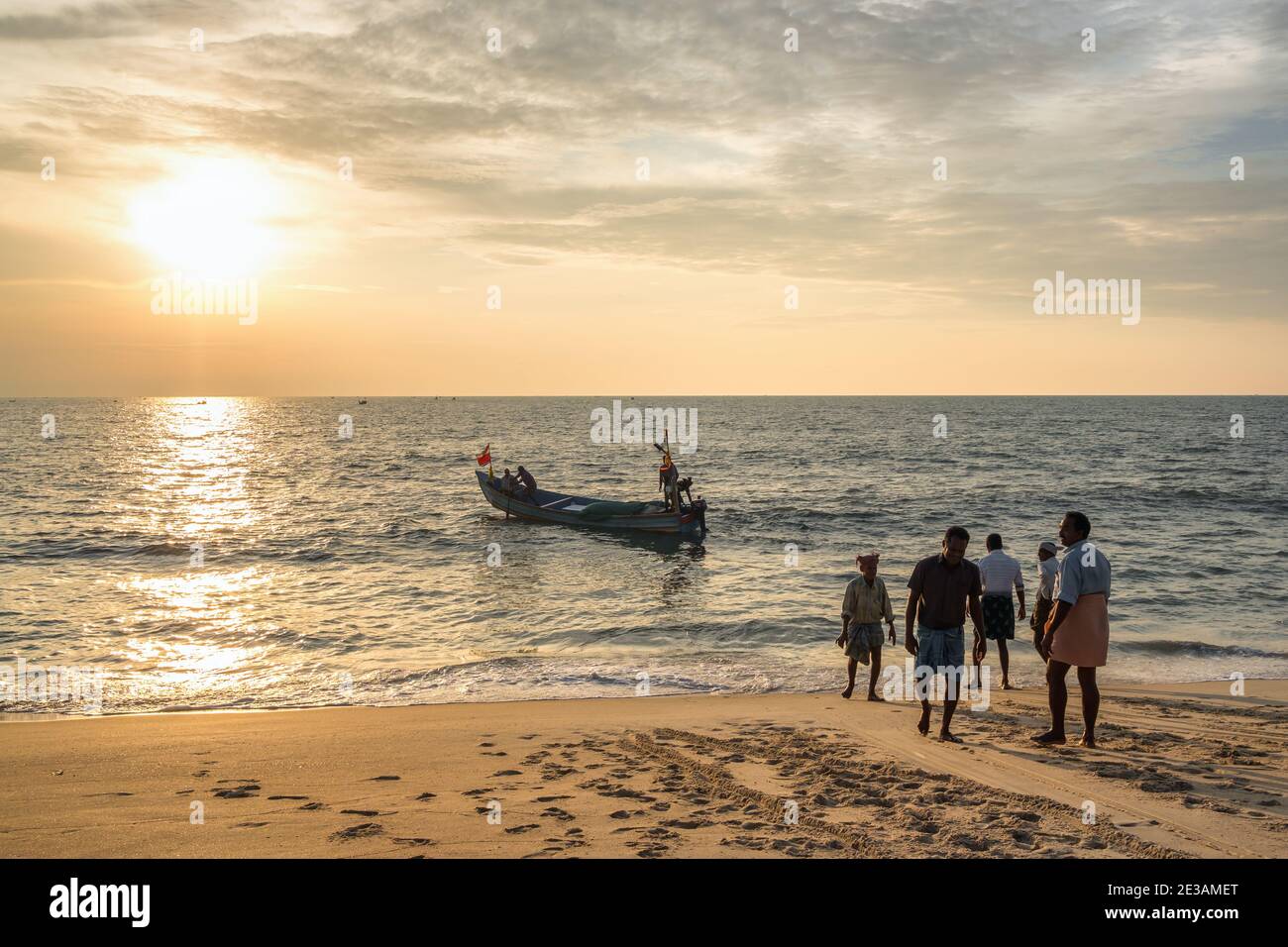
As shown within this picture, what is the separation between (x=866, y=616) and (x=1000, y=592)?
225cm

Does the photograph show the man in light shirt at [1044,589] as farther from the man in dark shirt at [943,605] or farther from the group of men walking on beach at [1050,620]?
the man in dark shirt at [943,605]

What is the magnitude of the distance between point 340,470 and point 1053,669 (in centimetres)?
5638

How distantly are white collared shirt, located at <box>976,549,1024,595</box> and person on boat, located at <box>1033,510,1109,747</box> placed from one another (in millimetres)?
3129

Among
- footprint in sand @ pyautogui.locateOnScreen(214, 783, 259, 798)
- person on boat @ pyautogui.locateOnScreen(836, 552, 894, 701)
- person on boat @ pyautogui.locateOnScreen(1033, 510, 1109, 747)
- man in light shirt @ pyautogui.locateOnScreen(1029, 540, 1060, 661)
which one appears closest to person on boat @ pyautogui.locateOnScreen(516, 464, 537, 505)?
person on boat @ pyautogui.locateOnScreen(836, 552, 894, 701)

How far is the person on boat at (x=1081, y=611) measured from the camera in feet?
26.0

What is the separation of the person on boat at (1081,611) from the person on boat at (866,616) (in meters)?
2.41

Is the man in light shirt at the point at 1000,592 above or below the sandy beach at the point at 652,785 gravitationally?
above

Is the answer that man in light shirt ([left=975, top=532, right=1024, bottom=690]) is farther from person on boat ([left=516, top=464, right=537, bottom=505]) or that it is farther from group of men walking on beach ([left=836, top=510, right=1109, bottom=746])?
person on boat ([left=516, top=464, right=537, bottom=505])

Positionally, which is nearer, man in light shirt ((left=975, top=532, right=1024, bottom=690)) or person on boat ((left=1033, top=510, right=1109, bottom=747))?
person on boat ((left=1033, top=510, right=1109, bottom=747))

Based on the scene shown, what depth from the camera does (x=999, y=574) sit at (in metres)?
11.3

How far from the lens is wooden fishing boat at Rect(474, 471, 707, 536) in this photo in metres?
30.5

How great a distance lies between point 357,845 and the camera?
604 centimetres

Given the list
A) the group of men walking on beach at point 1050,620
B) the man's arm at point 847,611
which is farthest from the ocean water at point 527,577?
the group of men walking on beach at point 1050,620
